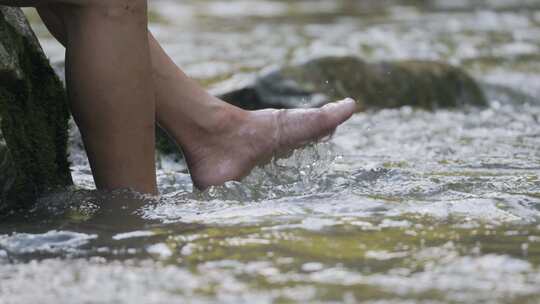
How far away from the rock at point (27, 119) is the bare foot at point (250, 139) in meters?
0.42

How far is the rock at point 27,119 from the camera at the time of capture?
295 centimetres

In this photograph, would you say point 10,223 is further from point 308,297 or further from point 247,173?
point 308,297

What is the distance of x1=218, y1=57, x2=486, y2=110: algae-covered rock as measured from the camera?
19.8ft

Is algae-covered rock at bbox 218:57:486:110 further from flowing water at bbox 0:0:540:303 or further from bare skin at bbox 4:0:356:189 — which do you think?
bare skin at bbox 4:0:356:189

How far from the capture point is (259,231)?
2.59 meters

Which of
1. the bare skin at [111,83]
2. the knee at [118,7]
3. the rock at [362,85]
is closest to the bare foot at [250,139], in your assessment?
the bare skin at [111,83]

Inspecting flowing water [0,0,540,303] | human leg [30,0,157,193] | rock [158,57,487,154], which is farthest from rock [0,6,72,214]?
rock [158,57,487,154]

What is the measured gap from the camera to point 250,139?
3383mm

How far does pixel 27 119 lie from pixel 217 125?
22.7 inches

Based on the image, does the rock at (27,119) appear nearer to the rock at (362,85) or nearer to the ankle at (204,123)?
the ankle at (204,123)

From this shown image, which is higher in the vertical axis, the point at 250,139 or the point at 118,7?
the point at 118,7

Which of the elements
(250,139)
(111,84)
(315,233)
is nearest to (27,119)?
(111,84)

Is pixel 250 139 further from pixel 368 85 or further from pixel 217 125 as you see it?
pixel 368 85

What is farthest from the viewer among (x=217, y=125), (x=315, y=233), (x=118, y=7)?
(x=217, y=125)
